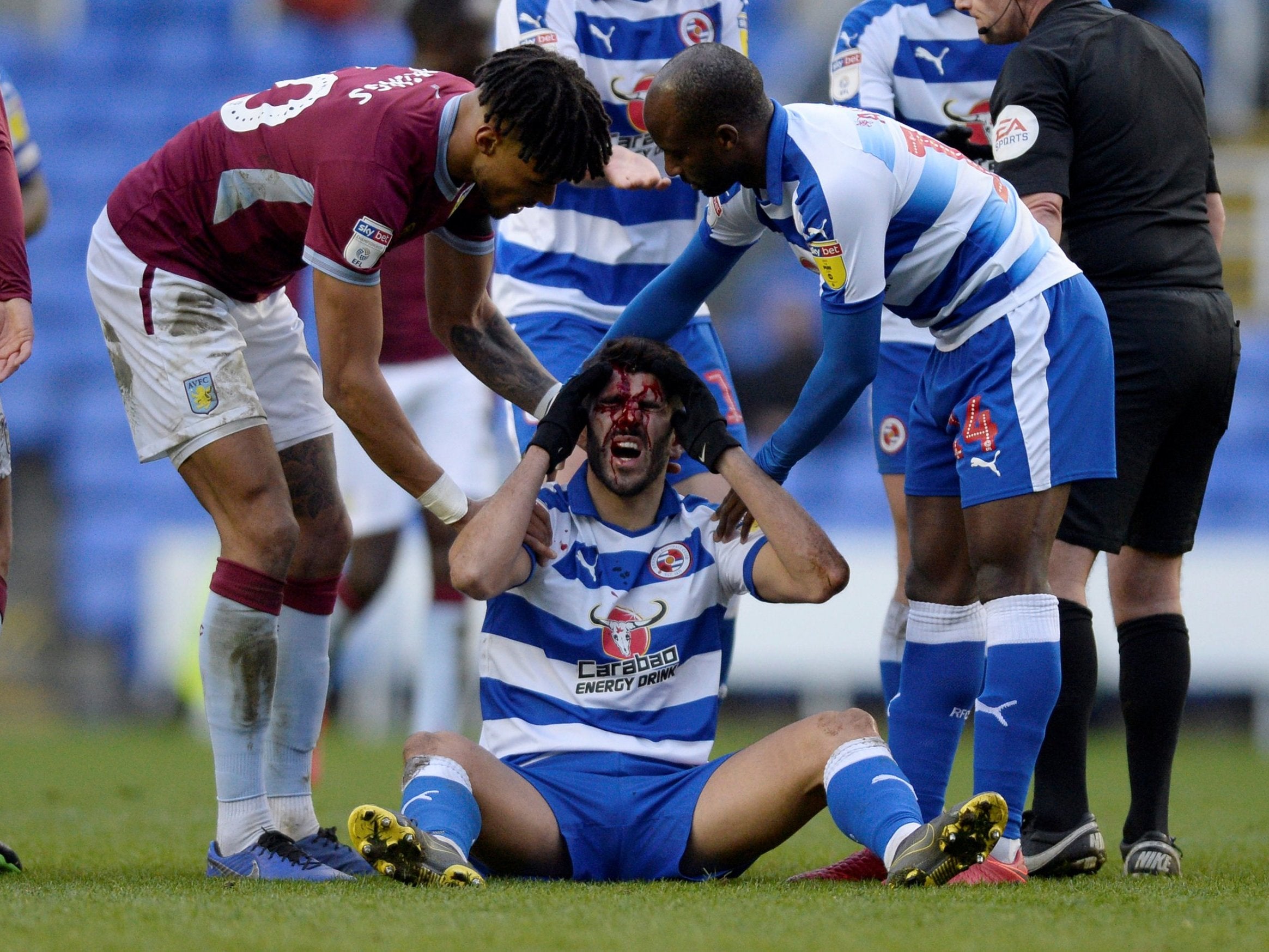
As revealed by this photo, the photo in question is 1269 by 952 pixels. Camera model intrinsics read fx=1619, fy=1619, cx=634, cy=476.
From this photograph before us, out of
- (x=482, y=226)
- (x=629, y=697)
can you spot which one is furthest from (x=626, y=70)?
(x=629, y=697)

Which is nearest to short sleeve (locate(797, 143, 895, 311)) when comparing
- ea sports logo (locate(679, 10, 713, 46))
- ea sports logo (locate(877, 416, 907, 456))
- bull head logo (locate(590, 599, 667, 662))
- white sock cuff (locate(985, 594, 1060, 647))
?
white sock cuff (locate(985, 594, 1060, 647))

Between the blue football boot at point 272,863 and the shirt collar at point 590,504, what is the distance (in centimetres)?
100

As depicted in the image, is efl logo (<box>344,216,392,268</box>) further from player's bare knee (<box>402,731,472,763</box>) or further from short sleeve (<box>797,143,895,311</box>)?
player's bare knee (<box>402,731,472,763</box>)

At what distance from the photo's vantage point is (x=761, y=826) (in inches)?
136

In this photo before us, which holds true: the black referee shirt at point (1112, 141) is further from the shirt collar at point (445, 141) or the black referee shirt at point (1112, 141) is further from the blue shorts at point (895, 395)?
the shirt collar at point (445, 141)

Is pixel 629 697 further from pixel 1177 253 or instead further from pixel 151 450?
pixel 1177 253

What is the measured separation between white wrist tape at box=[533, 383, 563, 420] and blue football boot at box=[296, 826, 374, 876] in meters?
1.17

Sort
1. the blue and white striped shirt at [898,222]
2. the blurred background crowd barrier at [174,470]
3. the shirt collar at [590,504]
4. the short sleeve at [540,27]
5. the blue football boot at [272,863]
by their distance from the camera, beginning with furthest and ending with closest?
the blurred background crowd barrier at [174,470] → the short sleeve at [540,27] → the shirt collar at [590,504] → the blue football boot at [272,863] → the blue and white striped shirt at [898,222]

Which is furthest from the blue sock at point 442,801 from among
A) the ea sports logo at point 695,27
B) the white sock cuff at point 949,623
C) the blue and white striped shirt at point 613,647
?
the ea sports logo at point 695,27

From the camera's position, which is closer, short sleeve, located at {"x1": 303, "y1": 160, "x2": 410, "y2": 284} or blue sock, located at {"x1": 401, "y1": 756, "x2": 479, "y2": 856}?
blue sock, located at {"x1": 401, "y1": 756, "x2": 479, "y2": 856}

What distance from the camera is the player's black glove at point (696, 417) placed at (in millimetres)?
3754

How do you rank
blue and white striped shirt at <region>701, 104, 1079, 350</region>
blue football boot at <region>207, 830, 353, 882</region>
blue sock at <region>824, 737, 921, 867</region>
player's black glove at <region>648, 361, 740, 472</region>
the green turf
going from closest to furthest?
1. the green turf
2. blue sock at <region>824, 737, 921, 867</region>
3. blue and white striped shirt at <region>701, 104, 1079, 350</region>
4. blue football boot at <region>207, 830, 353, 882</region>
5. player's black glove at <region>648, 361, 740, 472</region>

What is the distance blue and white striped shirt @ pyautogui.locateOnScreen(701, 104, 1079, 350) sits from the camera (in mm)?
3377

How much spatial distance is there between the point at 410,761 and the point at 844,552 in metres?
6.24
